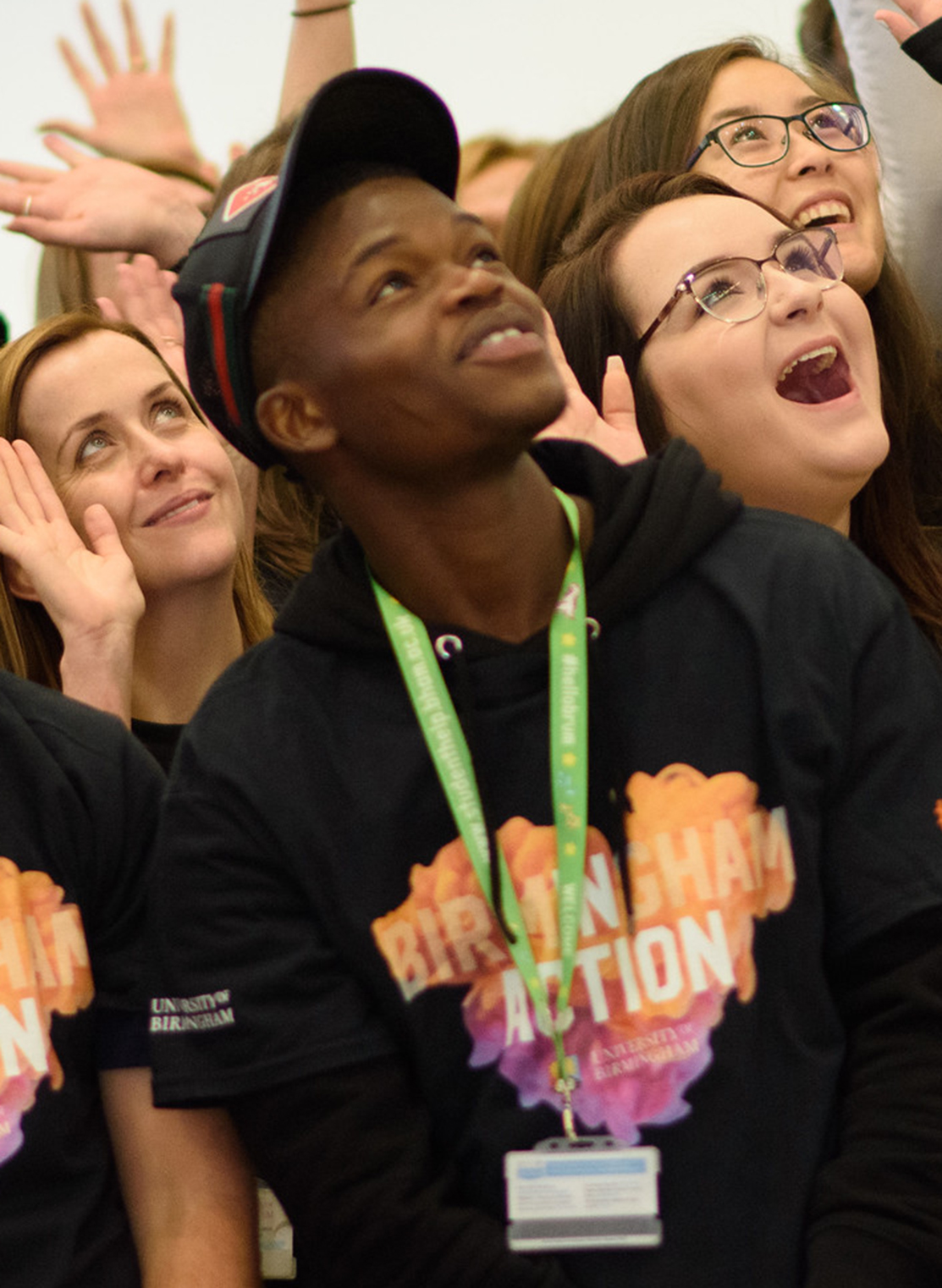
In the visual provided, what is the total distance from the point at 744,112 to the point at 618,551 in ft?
4.47

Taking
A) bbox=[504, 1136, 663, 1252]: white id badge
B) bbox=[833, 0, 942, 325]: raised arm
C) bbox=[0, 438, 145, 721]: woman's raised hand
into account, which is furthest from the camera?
bbox=[833, 0, 942, 325]: raised arm

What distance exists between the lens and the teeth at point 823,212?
236 centimetres

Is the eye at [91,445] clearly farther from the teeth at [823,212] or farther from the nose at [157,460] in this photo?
the teeth at [823,212]

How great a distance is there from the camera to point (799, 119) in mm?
2447

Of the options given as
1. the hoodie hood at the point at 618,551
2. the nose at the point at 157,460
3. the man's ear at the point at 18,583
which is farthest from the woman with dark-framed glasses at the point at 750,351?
the man's ear at the point at 18,583

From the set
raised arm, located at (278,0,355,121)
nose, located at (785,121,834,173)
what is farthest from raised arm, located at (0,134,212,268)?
nose, located at (785,121,834,173)

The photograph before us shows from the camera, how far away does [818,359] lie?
6.55 feet

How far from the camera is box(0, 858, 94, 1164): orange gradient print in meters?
1.39

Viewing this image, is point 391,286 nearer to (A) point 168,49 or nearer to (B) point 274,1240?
(B) point 274,1240

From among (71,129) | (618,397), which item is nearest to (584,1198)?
(618,397)

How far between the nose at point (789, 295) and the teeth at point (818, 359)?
0.05 meters

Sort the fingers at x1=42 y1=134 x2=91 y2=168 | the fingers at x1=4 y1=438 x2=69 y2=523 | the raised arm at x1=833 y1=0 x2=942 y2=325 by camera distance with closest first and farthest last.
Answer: the fingers at x1=4 y1=438 x2=69 y2=523 → the raised arm at x1=833 y1=0 x2=942 y2=325 → the fingers at x1=42 y1=134 x2=91 y2=168

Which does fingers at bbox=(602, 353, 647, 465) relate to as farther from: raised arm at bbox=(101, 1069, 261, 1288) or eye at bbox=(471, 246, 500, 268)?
raised arm at bbox=(101, 1069, 261, 1288)

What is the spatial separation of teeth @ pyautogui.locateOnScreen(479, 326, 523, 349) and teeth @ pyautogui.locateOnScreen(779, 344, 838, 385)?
716mm
